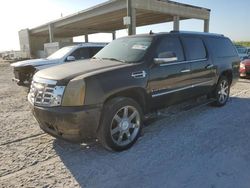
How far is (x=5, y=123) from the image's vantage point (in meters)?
5.52

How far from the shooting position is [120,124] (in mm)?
3938

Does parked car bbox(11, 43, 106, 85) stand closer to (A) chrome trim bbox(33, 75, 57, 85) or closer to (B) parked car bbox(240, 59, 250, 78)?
(A) chrome trim bbox(33, 75, 57, 85)

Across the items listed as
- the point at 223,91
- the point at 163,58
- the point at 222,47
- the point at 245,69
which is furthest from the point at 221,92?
the point at 245,69

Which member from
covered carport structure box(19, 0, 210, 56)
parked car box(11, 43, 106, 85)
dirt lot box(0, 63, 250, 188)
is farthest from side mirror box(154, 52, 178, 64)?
covered carport structure box(19, 0, 210, 56)

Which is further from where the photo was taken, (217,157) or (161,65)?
(161,65)

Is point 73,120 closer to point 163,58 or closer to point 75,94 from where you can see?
point 75,94

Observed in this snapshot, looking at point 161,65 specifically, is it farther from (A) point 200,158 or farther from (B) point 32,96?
(B) point 32,96

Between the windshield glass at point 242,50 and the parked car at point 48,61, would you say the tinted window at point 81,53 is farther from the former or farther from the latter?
the windshield glass at point 242,50

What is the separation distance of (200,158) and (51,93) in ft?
7.88

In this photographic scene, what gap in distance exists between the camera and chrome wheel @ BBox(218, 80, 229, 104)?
6492mm

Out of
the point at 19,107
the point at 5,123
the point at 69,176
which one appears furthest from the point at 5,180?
the point at 19,107

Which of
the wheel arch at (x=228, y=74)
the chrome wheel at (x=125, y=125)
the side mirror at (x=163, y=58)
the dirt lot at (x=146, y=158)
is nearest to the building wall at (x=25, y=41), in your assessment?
the wheel arch at (x=228, y=74)

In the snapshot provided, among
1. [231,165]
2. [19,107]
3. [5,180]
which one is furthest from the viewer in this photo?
[19,107]

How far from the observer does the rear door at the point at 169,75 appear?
439cm
